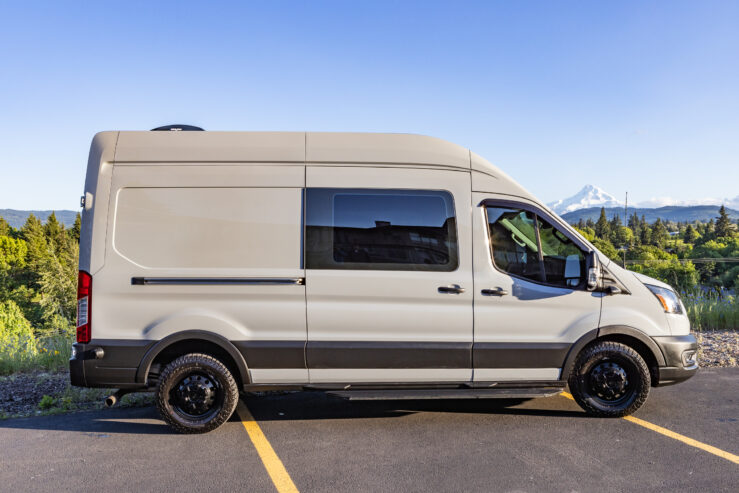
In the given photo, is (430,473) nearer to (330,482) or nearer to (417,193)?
(330,482)

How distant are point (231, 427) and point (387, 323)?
64.8 inches

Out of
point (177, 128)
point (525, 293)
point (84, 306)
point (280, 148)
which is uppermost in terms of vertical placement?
point (177, 128)

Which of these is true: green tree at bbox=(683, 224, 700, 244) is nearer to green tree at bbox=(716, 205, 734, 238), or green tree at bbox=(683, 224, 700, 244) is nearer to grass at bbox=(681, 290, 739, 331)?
green tree at bbox=(716, 205, 734, 238)

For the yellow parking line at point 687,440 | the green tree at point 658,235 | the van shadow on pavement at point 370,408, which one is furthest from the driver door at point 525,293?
the green tree at point 658,235

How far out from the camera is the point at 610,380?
502cm

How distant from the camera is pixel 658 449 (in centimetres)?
430

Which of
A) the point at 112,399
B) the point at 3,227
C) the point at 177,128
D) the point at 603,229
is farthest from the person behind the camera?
the point at 603,229

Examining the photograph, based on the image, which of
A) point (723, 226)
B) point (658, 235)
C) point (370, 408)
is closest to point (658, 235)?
point (658, 235)

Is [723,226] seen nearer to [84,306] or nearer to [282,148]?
[282,148]

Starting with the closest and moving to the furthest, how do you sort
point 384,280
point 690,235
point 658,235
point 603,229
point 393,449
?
point 393,449
point 384,280
point 658,235
point 603,229
point 690,235

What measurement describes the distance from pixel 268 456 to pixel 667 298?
3712 mm

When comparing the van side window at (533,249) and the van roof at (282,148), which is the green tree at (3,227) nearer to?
the van roof at (282,148)

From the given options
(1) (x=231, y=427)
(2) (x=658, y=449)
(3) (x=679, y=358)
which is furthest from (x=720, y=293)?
(1) (x=231, y=427)

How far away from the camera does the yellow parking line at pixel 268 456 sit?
3736 mm
